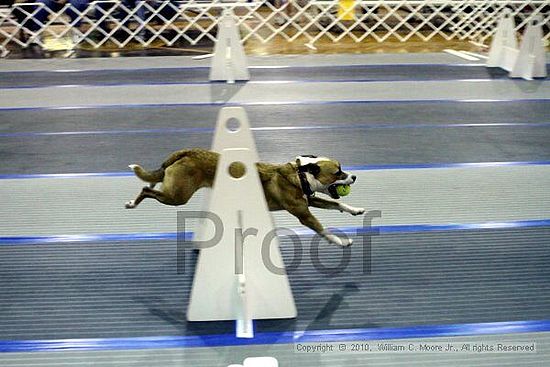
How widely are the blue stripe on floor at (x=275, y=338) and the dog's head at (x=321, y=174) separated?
2.17 feet

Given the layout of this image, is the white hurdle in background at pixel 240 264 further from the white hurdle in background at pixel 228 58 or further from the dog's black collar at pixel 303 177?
the white hurdle in background at pixel 228 58

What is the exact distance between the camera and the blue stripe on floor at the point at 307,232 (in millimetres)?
3396

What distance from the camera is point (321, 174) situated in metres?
2.88

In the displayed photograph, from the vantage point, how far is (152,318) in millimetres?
2656

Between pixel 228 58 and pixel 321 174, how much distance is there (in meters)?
4.72

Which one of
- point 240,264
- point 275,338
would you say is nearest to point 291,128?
point 240,264

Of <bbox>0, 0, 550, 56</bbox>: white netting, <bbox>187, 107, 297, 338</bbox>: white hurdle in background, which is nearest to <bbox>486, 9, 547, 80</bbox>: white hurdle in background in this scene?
<bbox>0, 0, 550, 56</bbox>: white netting

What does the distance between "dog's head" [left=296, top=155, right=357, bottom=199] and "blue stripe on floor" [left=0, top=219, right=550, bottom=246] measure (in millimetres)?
599

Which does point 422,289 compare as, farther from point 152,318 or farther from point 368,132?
point 368,132

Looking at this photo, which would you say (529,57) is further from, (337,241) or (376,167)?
(337,241)

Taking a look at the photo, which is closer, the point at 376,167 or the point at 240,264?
the point at 240,264

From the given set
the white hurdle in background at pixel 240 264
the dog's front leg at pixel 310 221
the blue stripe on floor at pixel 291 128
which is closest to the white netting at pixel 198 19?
the blue stripe on floor at pixel 291 128

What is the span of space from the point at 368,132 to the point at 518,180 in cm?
150

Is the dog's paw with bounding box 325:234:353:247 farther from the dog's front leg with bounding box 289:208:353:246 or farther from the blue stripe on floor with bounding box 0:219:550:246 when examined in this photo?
the blue stripe on floor with bounding box 0:219:550:246
